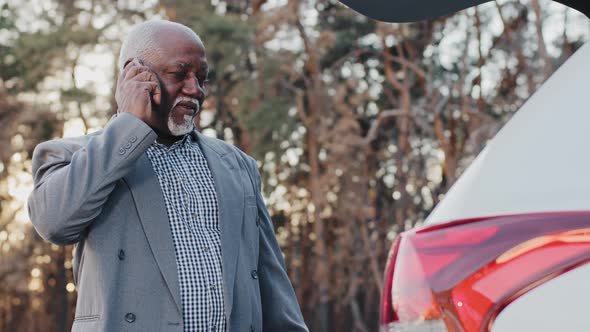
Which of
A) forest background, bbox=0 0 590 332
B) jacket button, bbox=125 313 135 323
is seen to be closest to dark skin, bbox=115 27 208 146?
→ jacket button, bbox=125 313 135 323

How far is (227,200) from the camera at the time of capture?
8.99 feet

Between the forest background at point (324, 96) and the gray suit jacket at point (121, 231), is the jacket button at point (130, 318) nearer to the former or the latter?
the gray suit jacket at point (121, 231)

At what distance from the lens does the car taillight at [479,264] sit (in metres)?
1.28

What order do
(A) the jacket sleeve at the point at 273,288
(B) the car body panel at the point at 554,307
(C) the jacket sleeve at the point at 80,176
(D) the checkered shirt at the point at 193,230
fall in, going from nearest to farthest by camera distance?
1. (B) the car body panel at the point at 554,307
2. (C) the jacket sleeve at the point at 80,176
3. (D) the checkered shirt at the point at 193,230
4. (A) the jacket sleeve at the point at 273,288

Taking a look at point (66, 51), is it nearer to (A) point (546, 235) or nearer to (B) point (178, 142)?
(B) point (178, 142)

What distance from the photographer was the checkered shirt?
2.60 metres

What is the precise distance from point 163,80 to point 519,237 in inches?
63.4

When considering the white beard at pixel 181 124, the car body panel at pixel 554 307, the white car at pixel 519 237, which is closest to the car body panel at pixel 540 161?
the white car at pixel 519 237

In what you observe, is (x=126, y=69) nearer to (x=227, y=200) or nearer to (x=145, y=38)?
(x=145, y=38)

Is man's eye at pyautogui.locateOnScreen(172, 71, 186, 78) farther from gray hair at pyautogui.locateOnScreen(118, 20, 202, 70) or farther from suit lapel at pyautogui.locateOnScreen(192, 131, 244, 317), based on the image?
suit lapel at pyautogui.locateOnScreen(192, 131, 244, 317)

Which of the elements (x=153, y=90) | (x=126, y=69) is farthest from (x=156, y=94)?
(x=126, y=69)

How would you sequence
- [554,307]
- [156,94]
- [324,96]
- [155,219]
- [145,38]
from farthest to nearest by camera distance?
[324,96] < [145,38] < [156,94] < [155,219] < [554,307]

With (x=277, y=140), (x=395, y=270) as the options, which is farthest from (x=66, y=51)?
(x=395, y=270)

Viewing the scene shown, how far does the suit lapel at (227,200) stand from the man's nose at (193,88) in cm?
18
